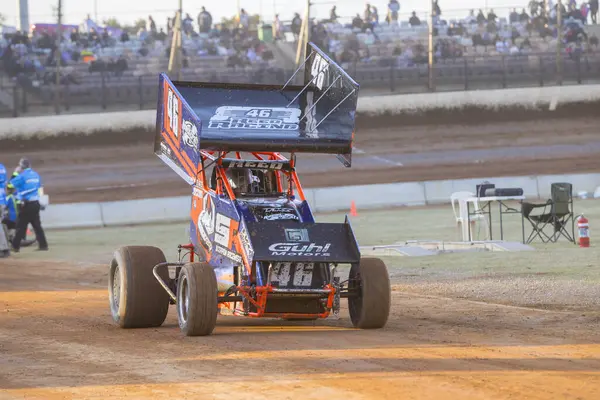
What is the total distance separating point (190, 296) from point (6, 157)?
3569 centimetres

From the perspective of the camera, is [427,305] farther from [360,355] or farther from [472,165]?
[472,165]

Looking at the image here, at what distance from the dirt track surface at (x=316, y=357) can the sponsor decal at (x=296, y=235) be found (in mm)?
973

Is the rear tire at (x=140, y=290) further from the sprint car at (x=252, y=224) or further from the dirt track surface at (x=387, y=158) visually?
the dirt track surface at (x=387, y=158)

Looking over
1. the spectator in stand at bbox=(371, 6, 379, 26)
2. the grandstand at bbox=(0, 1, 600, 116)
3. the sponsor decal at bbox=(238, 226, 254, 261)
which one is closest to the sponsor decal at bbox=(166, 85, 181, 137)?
the sponsor decal at bbox=(238, 226, 254, 261)

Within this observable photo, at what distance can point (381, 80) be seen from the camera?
1882 inches

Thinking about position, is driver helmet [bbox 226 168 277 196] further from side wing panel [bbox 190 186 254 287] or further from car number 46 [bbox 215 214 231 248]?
car number 46 [bbox 215 214 231 248]

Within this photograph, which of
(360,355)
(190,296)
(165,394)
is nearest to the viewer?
(165,394)

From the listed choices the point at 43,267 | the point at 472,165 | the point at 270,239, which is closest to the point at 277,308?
the point at 270,239

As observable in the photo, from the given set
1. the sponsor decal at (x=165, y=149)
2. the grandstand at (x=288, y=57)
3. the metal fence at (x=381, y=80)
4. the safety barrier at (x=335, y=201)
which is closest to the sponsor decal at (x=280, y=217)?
the sponsor decal at (x=165, y=149)

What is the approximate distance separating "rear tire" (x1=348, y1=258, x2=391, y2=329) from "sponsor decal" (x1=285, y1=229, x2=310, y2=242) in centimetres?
71

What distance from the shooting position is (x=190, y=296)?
11.4 metres

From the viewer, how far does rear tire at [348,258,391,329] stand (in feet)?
39.4

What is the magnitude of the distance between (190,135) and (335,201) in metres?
23.8

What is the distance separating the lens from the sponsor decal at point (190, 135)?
12625 millimetres
